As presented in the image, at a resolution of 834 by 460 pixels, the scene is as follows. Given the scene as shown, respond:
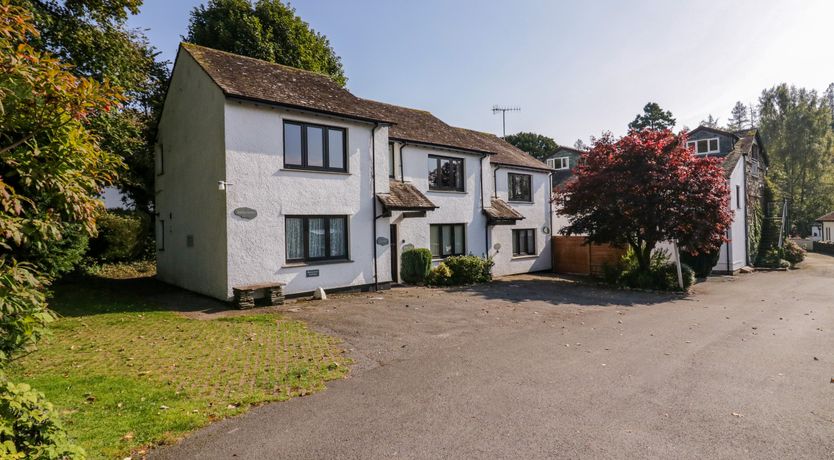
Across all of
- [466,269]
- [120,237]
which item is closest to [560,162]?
[466,269]

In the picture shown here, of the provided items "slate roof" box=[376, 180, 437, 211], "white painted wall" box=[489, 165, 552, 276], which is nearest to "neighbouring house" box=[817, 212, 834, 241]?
"white painted wall" box=[489, 165, 552, 276]

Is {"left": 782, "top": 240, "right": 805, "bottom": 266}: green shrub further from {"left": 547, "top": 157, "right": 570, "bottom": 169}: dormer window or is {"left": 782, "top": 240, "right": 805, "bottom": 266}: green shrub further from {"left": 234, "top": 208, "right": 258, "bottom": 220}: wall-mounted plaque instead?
{"left": 234, "top": 208, "right": 258, "bottom": 220}: wall-mounted plaque

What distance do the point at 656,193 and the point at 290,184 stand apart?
13.7 meters

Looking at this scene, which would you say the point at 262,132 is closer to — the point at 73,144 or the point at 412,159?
the point at 412,159

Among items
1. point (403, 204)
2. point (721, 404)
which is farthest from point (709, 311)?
point (403, 204)

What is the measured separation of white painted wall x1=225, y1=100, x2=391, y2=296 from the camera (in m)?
12.3

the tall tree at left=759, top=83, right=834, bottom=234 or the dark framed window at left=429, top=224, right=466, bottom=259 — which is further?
the tall tree at left=759, top=83, right=834, bottom=234

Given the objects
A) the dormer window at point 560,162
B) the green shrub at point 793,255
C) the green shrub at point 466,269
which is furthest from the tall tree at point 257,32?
the green shrub at point 793,255

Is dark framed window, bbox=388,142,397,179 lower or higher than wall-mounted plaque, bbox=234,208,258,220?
higher

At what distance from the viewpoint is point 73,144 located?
3.88m

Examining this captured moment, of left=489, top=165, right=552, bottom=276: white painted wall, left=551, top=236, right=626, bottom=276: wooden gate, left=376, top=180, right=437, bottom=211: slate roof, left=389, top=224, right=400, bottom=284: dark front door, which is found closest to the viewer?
left=376, top=180, right=437, bottom=211: slate roof

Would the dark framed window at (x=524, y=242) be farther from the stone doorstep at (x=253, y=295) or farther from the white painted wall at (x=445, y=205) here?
the stone doorstep at (x=253, y=295)

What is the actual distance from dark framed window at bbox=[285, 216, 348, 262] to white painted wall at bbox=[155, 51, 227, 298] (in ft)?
6.73

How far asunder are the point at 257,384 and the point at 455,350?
11.8 ft
